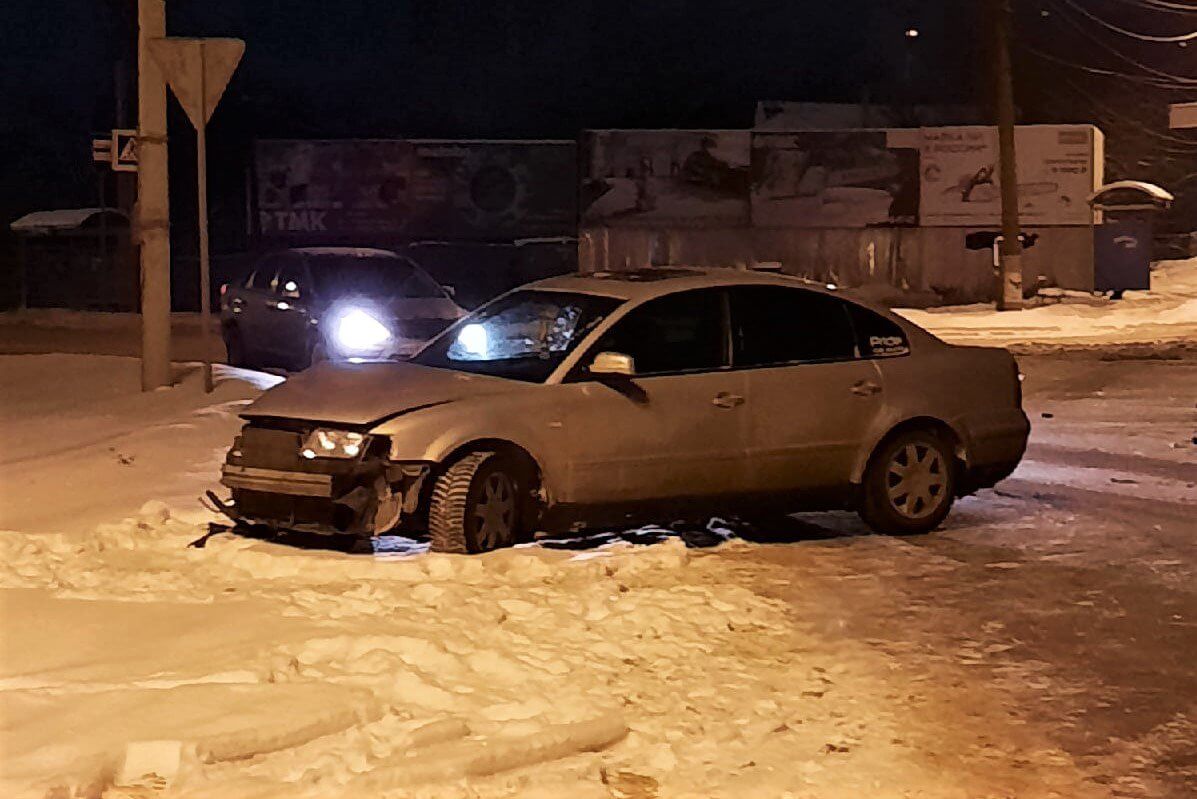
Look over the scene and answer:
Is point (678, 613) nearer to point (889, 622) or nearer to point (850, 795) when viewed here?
point (889, 622)

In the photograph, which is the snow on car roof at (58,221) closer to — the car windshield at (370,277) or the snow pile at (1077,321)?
the snow pile at (1077,321)

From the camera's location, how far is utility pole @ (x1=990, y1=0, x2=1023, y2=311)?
3216 cm

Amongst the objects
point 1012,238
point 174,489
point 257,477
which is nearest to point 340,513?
point 257,477

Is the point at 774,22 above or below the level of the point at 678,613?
above

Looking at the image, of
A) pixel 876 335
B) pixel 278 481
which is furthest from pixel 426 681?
pixel 876 335

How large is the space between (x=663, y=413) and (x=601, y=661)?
2620 mm

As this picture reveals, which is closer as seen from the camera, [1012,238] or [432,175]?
[1012,238]

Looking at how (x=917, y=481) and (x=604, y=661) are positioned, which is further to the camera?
(x=917, y=481)

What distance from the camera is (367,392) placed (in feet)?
28.8

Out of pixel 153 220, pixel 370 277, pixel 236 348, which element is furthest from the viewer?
pixel 236 348

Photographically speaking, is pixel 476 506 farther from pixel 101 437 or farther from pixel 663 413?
pixel 101 437

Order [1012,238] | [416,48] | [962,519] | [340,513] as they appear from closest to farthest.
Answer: [340,513]
[962,519]
[1012,238]
[416,48]

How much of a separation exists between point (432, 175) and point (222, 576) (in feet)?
108

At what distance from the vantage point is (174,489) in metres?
10.6
